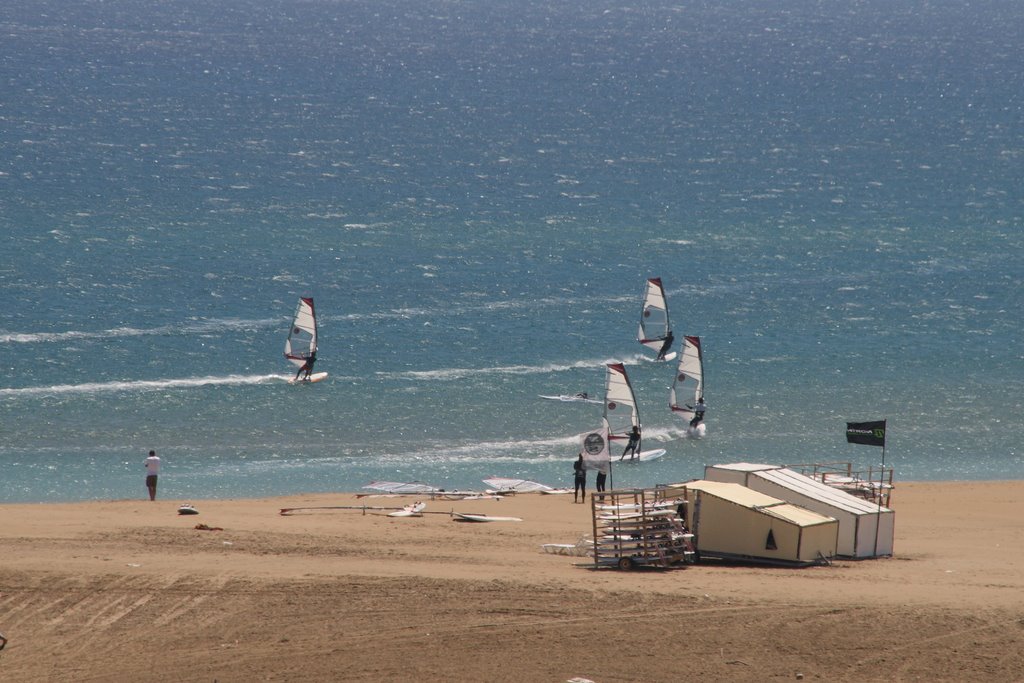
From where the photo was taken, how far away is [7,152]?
303ft

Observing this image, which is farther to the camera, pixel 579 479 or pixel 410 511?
pixel 579 479

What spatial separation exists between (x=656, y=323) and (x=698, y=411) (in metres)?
9.19

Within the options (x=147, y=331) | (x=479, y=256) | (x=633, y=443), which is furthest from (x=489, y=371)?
(x=479, y=256)

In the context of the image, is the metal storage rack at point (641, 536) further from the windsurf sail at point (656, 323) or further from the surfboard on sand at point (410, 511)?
the windsurf sail at point (656, 323)

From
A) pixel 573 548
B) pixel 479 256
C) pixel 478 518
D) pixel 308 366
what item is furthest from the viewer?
pixel 479 256

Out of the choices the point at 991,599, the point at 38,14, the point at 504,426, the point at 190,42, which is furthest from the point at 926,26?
the point at 991,599

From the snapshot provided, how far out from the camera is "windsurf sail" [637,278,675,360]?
53.3 m

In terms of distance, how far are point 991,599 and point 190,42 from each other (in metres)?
130

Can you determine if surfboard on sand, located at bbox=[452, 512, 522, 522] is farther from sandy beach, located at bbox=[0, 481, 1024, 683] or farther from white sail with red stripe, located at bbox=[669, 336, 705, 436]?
white sail with red stripe, located at bbox=[669, 336, 705, 436]

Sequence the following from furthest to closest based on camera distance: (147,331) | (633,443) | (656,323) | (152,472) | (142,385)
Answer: (147,331)
(656,323)
(142,385)
(633,443)
(152,472)

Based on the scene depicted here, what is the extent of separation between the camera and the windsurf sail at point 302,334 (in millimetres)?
50406

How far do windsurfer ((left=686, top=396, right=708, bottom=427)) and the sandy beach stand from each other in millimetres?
17201

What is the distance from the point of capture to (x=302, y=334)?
166ft

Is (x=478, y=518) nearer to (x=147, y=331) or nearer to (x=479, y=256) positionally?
(x=147, y=331)
